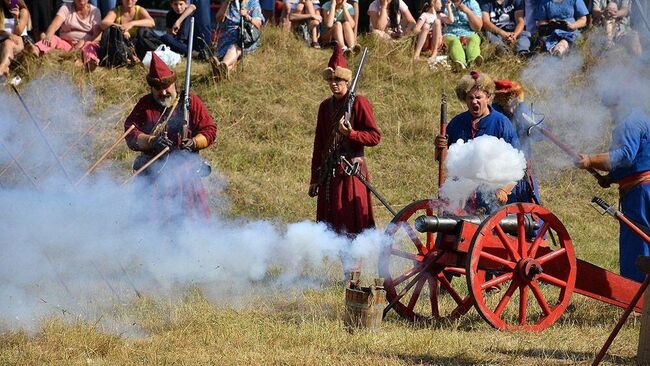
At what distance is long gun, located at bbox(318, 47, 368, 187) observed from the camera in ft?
28.0

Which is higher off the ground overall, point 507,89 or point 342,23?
point 342,23

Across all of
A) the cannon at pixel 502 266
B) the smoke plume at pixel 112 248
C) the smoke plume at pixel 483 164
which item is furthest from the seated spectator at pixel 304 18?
the smoke plume at pixel 483 164

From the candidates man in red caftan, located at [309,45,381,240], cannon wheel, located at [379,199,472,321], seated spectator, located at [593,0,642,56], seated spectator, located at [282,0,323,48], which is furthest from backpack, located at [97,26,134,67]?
cannon wheel, located at [379,199,472,321]

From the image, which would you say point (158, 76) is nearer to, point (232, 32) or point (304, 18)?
point (232, 32)

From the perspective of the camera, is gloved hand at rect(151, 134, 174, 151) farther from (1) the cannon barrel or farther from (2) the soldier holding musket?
(1) the cannon barrel

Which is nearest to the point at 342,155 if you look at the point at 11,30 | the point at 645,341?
the point at 645,341

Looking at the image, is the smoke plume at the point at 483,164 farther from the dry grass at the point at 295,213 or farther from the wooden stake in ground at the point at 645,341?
the wooden stake in ground at the point at 645,341

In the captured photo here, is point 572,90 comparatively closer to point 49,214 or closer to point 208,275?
point 208,275

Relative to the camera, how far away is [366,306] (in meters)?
6.89

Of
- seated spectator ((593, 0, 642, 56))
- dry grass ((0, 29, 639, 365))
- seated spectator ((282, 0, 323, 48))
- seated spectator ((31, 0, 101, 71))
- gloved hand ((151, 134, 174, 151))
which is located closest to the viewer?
dry grass ((0, 29, 639, 365))

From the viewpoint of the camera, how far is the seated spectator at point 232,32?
1333cm

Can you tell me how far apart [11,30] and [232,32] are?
2.45 meters

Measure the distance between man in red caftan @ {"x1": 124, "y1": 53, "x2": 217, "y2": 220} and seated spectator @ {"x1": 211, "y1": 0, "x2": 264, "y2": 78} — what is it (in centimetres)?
463

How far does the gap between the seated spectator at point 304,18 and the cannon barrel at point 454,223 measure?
24.6 ft
